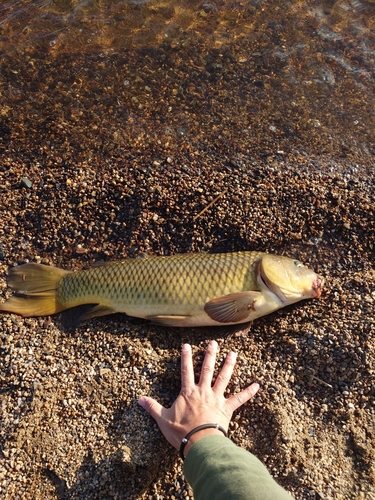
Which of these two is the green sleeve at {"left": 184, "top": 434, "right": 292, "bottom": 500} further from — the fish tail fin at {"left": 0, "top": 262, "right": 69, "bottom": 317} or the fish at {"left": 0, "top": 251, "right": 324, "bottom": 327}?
the fish tail fin at {"left": 0, "top": 262, "right": 69, "bottom": 317}

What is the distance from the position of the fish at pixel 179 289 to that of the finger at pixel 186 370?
246 millimetres

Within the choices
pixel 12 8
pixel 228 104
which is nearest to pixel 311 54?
pixel 228 104

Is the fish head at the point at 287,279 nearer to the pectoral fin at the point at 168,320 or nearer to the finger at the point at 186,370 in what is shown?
the pectoral fin at the point at 168,320

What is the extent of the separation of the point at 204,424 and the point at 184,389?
33 cm

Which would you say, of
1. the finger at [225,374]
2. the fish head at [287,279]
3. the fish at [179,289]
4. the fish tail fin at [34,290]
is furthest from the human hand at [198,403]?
the fish tail fin at [34,290]

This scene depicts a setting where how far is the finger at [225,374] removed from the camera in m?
2.67

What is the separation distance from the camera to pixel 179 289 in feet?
9.72

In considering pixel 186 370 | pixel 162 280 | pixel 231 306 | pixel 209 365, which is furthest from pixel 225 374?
pixel 162 280

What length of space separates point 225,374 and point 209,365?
0.12 metres

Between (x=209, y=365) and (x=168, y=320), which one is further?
(x=168, y=320)

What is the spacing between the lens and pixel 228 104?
14.3 feet

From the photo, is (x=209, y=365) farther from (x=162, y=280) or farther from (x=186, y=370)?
(x=162, y=280)


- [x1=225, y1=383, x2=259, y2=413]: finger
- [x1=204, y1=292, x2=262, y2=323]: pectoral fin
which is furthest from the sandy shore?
[x1=204, y1=292, x2=262, y2=323]: pectoral fin

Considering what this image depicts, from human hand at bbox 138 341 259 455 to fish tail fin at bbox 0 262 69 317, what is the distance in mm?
1074
